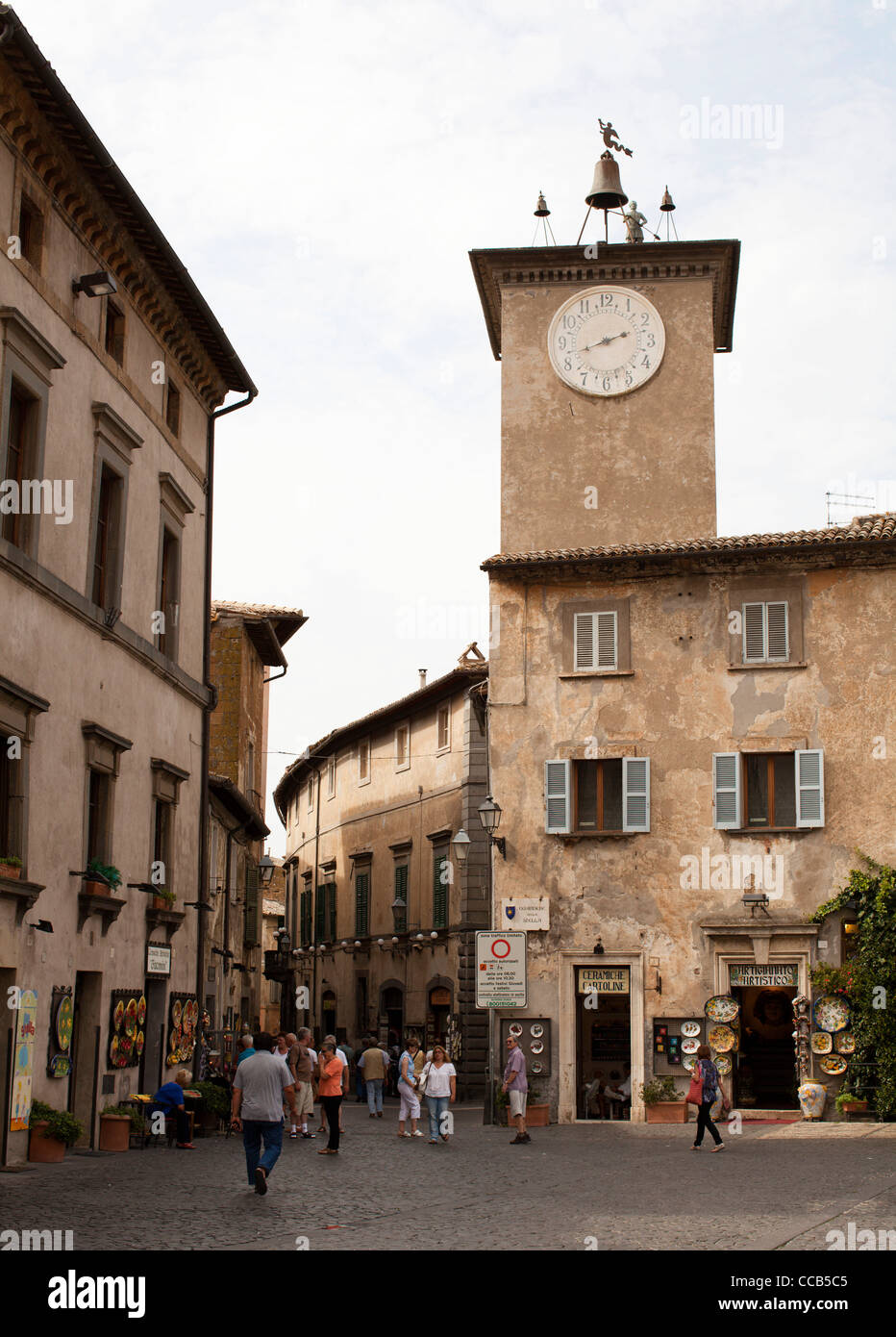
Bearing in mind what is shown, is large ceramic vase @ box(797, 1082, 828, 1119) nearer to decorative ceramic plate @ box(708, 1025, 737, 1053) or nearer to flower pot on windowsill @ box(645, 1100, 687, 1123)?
decorative ceramic plate @ box(708, 1025, 737, 1053)

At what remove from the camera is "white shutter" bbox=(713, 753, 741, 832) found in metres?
26.6

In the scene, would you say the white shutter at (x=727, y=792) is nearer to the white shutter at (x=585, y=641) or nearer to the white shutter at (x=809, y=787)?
the white shutter at (x=809, y=787)

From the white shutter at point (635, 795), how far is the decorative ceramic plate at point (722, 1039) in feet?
11.6

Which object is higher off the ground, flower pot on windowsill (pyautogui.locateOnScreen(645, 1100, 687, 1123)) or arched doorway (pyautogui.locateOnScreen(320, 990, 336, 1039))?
arched doorway (pyautogui.locateOnScreen(320, 990, 336, 1039))

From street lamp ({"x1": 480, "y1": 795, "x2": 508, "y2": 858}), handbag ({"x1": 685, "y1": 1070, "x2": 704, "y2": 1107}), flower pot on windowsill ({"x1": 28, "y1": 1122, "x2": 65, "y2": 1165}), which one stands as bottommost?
flower pot on windowsill ({"x1": 28, "y1": 1122, "x2": 65, "y2": 1165})

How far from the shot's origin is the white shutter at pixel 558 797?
27156 mm

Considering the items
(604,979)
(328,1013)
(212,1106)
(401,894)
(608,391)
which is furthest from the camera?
(328,1013)

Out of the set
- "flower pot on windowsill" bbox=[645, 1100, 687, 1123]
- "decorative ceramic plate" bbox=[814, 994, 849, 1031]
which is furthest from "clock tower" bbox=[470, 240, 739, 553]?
"flower pot on windowsill" bbox=[645, 1100, 687, 1123]

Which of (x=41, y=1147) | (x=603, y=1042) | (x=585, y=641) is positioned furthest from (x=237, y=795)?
(x=41, y=1147)

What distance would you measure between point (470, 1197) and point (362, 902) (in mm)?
29213

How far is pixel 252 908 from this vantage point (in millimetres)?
39031

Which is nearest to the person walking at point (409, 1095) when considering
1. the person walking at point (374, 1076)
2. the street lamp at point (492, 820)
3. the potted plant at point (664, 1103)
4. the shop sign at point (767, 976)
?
the street lamp at point (492, 820)

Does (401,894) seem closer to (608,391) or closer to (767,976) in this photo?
(608,391)

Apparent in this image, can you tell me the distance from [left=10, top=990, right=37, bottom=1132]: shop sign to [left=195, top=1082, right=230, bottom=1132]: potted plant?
5.55 meters
